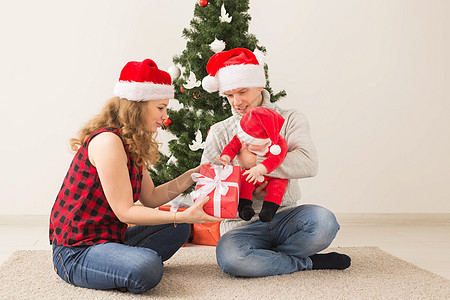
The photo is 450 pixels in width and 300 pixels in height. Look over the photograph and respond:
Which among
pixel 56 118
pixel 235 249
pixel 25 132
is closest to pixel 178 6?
pixel 56 118

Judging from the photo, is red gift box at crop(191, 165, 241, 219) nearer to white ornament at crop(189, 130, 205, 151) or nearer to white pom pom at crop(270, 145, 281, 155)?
white pom pom at crop(270, 145, 281, 155)

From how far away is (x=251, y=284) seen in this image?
74.2 inches

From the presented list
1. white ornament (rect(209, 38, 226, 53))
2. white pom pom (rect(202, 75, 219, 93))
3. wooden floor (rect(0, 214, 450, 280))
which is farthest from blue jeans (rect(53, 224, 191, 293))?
white ornament (rect(209, 38, 226, 53))

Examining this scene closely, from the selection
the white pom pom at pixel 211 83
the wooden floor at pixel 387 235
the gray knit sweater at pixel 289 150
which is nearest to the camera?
the gray knit sweater at pixel 289 150

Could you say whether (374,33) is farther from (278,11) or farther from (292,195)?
(292,195)

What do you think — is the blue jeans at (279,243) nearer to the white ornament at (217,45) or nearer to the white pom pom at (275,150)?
the white pom pom at (275,150)

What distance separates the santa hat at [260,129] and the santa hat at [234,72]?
0.19 metres

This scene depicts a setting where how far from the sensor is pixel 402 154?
3.70 m

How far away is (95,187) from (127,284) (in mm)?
364

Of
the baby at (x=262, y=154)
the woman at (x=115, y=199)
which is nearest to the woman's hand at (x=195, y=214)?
the woman at (x=115, y=199)

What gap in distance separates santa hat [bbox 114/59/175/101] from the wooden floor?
47.9 inches

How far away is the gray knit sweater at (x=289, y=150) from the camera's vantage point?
75.3 inches

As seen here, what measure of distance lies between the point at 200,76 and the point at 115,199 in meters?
1.26

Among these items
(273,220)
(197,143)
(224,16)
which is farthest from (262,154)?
(224,16)
